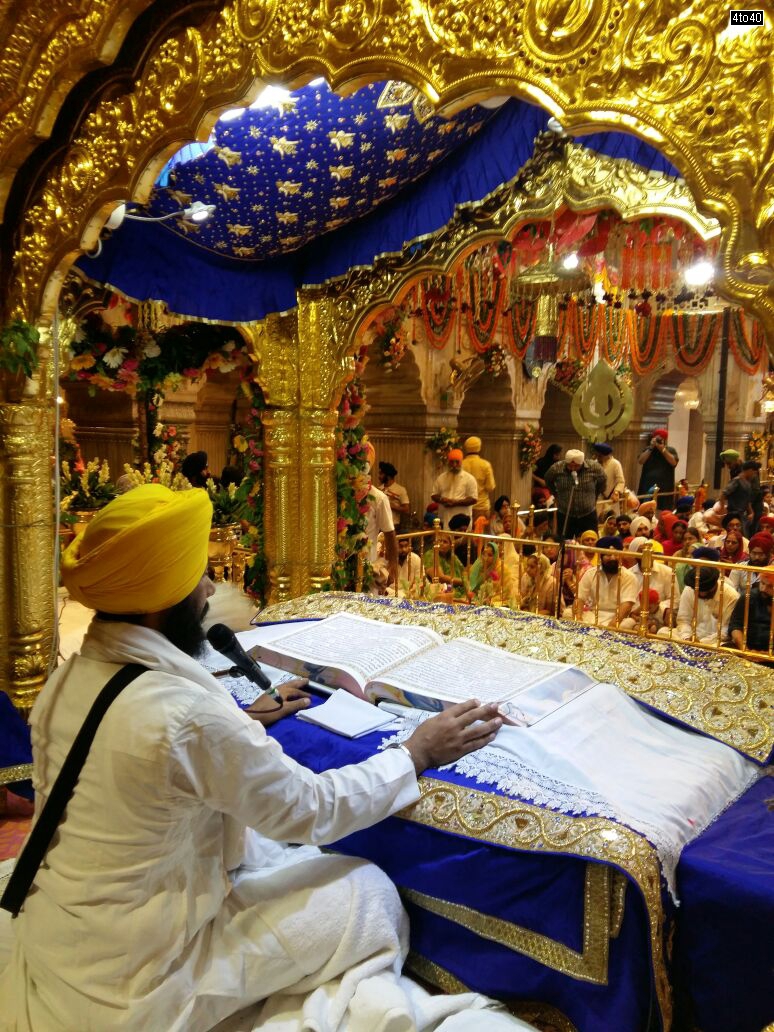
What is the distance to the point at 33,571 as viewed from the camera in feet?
13.1

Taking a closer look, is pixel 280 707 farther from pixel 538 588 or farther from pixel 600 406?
pixel 600 406

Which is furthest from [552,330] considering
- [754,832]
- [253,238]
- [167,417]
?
[754,832]

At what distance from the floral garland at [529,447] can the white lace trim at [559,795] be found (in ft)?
38.1

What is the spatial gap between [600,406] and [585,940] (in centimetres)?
889

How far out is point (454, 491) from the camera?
945 cm

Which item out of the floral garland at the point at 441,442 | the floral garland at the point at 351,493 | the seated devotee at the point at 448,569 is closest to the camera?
the floral garland at the point at 351,493

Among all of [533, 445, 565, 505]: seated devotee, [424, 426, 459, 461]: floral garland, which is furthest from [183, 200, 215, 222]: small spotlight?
[533, 445, 565, 505]: seated devotee

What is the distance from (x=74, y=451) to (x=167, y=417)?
67.0 inches

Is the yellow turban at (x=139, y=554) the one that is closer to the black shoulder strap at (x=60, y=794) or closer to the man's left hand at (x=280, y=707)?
the black shoulder strap at (x=60, y=794)

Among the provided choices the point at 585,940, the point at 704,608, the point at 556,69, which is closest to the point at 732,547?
the point at 704,608

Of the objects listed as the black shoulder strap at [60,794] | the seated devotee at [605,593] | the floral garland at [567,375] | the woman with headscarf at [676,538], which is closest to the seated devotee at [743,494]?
the woman with headscarf at [676,538]

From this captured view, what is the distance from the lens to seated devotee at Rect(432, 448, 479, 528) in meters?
9.22

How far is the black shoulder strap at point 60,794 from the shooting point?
1674 millimetres

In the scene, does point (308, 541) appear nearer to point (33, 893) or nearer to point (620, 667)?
point (620, 667)
